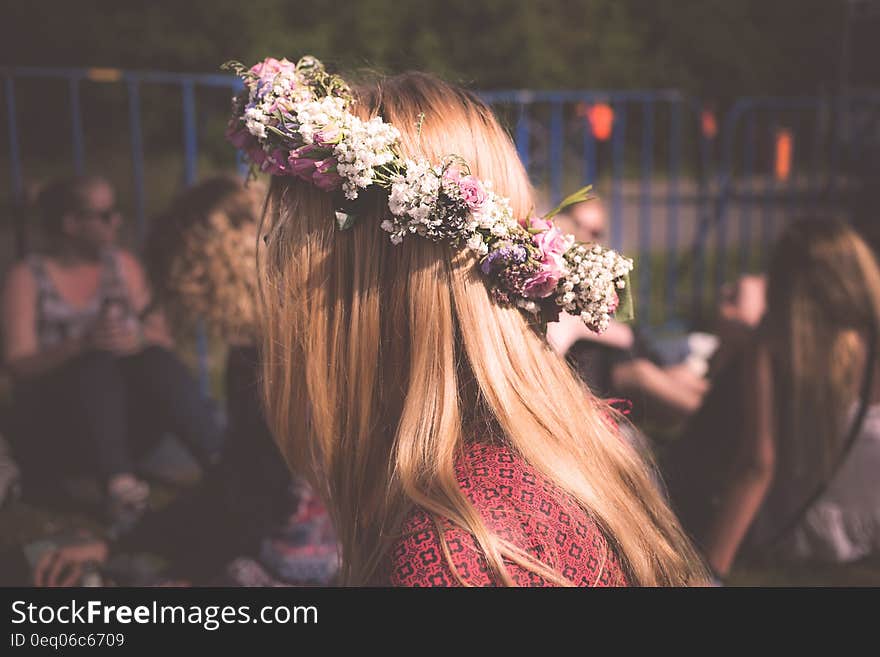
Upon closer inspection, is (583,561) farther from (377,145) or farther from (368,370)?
(377,145)

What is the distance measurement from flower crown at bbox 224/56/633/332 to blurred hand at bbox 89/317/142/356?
2.27 m

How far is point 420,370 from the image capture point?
132cm

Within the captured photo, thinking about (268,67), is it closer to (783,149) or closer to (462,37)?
(783,149)

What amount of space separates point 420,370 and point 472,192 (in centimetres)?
29

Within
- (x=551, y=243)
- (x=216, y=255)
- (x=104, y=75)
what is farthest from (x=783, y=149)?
(x=551, y=243)

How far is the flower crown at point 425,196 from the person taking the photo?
1.29 m

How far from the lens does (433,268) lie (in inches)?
51.9

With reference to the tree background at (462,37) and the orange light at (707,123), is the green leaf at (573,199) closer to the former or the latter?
the orange light at (707,123)

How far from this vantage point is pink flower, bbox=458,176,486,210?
128cm

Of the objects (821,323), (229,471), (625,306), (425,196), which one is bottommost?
(229,471)

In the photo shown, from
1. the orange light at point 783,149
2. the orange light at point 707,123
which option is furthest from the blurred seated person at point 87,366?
the orange light at point 783,149

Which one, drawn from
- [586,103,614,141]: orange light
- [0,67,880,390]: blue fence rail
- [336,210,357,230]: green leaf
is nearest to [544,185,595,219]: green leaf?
[336,210,357,230]: green leaf

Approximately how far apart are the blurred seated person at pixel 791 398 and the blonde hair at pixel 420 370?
145cm

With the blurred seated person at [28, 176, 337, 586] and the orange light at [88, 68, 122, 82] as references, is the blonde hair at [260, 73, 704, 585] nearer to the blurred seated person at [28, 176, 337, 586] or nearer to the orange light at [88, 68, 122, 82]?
the blurred seated person at [28, 176, 337, 586]
